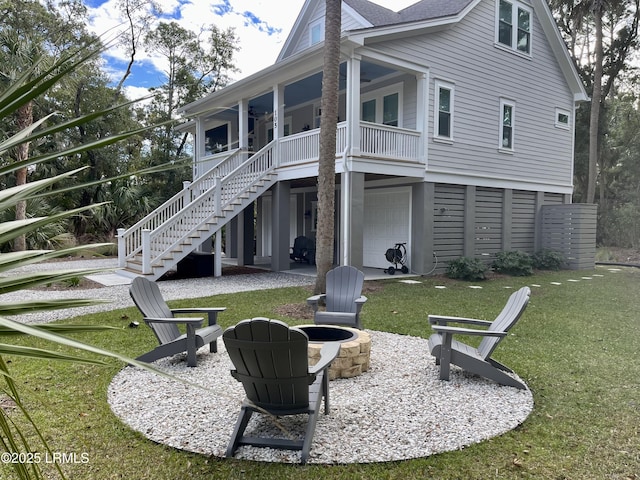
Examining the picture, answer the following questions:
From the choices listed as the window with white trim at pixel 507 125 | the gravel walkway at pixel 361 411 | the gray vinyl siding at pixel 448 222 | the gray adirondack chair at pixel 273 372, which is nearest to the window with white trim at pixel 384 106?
the gray vinyl siding at pixel 448 222

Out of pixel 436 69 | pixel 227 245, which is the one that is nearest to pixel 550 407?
pixel 436 69

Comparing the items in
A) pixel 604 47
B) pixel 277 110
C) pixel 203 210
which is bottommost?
pixel 203 210

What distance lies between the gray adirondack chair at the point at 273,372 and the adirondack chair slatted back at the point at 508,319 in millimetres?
2146

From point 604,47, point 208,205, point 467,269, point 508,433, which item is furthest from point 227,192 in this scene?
point 604,47

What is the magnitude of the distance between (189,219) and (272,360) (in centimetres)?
918

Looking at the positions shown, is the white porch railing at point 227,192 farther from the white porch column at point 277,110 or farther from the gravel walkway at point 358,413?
the gravel walkway at point 358,413

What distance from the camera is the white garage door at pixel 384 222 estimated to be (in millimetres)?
13719

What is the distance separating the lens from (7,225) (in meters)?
1.12

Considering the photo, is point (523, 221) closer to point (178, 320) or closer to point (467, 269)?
point (467, 269)

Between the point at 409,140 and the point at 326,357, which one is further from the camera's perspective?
the point at 409,140

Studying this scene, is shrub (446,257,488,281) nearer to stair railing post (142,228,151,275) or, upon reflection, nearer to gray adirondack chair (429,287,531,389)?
gray adirondack chair (429,287,531,389)

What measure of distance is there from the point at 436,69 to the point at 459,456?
11.7m

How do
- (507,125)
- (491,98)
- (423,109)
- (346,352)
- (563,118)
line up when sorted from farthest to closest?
(563,118) < (507,125) < (491,98) < (423,109) < (346,352)

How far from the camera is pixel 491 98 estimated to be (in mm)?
14438
